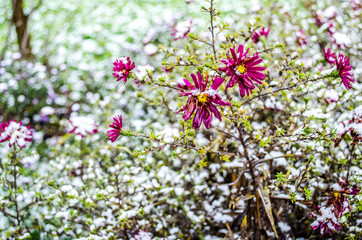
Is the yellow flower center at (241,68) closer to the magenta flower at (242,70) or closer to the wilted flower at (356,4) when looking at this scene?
the magenta flower at (242,70)

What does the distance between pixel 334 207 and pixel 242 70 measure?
2.18 ft

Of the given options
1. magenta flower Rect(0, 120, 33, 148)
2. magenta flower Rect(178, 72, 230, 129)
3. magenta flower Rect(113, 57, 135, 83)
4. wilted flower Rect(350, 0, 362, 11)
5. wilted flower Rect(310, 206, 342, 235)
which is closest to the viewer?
magenta flower Rect(178, 72, 230, 129)

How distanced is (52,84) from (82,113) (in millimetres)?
538

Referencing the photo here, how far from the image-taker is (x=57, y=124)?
282 cm

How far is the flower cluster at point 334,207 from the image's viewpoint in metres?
1.21

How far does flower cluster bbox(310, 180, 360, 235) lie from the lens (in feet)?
3.95

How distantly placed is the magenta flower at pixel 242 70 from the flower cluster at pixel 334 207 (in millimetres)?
582

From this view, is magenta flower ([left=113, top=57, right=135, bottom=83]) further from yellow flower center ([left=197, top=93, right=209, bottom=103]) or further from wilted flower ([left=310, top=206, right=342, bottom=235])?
wilted flower ([left=310, top=206, right=342, bottom=235])

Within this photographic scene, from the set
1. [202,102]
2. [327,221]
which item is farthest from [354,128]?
[202,102]

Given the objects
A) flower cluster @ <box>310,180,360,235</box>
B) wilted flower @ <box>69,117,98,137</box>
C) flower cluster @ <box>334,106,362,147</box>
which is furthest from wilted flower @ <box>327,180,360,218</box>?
wilted flower @ <box>69,117,98,137</box>

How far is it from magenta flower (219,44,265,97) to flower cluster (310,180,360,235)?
582 millimetres

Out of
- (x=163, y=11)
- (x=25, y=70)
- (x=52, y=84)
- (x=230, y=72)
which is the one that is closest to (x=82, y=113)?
(x=52, y=84)

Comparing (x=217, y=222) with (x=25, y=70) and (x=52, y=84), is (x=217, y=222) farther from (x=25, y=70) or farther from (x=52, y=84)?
(x=25, y=70)

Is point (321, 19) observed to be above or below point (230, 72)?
above
